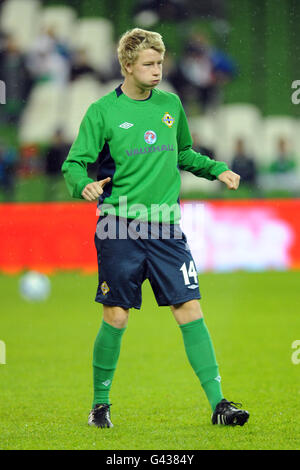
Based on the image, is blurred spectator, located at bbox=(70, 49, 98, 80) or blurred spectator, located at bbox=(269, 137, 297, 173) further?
blurred spectator, located at bbox=(70, 49, 98, 80)

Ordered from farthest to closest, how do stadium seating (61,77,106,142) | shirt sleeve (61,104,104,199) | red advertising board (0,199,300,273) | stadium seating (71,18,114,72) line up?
stadium seating (71,18,114,72)
stadium seating (61,77,106,142)
red advertising board (0,199,300,273)
shirt sleeve (61,104,104,199)

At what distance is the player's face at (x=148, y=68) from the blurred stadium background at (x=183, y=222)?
5.09 feet

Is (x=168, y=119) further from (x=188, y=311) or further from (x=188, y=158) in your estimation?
(x=188, y=311)

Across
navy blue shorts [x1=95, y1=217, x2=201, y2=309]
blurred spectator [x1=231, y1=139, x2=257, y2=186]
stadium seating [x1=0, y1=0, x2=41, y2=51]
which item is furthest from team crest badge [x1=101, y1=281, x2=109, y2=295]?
stadium seating [x1=0, y1=0, x2=41, y2=51]

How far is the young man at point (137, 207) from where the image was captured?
3691 mm

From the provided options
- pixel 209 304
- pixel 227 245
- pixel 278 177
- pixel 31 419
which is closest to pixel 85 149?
pixel 31 419

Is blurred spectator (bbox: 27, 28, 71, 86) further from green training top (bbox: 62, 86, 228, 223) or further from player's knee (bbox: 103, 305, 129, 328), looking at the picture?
player's knee (bbox: 103, 305, 129, 328)

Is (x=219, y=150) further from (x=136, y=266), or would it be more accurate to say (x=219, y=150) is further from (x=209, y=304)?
(x=136, y=266)

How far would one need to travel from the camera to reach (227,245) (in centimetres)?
1130

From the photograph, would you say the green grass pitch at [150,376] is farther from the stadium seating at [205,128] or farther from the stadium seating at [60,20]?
the stadium seating at [60,20]

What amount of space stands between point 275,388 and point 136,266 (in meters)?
1.42

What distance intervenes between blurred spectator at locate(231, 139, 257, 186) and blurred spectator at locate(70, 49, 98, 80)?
3.43m

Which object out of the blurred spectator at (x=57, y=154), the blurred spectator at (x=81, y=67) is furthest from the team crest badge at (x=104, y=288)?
the blurred spectator at (x=81, y=67)

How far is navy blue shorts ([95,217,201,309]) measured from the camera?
12.1 feet
